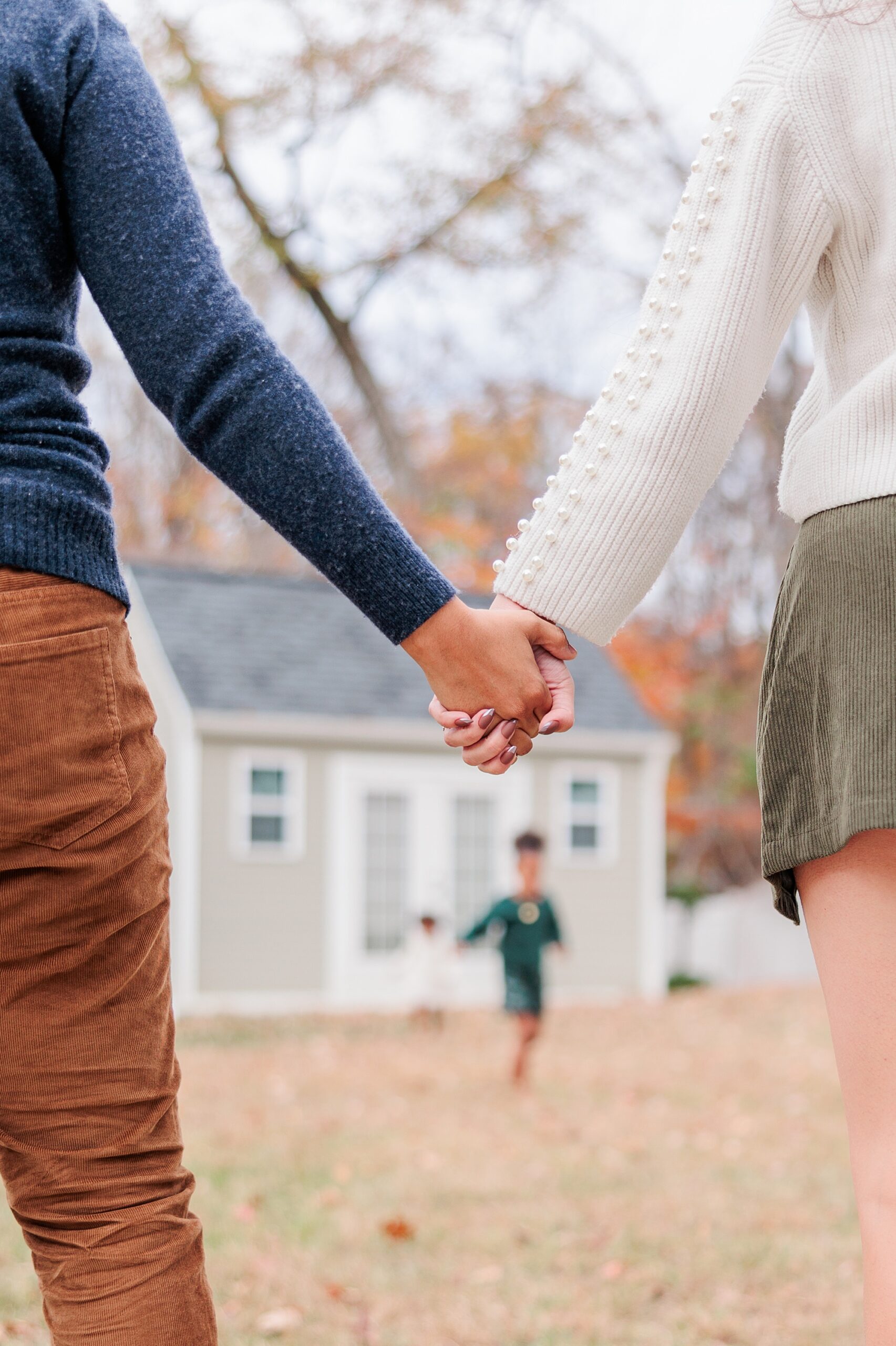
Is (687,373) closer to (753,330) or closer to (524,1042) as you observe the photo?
(753,330)

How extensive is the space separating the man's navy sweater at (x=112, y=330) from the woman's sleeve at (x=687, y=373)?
0.94 feet

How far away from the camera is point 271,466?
5.47ft

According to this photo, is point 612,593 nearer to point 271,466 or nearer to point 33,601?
point 271,466

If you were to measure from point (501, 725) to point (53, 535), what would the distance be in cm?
72

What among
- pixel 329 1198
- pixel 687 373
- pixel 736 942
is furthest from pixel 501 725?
pixel 736 942

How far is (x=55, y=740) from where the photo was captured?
1.55 metres

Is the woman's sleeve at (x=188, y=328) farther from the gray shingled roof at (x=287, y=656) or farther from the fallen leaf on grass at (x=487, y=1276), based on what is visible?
the gray shingled roof at (x=287, y=656)

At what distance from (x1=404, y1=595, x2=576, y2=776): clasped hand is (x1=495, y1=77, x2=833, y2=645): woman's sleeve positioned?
6 cm

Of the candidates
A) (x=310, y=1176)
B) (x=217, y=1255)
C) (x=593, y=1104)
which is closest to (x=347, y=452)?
(x=217, y=1255)

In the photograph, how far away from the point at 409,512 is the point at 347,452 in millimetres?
15700

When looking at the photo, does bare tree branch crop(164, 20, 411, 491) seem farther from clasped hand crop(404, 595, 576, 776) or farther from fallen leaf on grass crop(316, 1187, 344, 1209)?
clasped hand crop(404, 595, 576, 776)

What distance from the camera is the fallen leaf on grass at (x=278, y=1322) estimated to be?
338cm

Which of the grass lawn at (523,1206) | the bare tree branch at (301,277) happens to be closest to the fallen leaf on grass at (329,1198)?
the grass lawn at (523,1206)

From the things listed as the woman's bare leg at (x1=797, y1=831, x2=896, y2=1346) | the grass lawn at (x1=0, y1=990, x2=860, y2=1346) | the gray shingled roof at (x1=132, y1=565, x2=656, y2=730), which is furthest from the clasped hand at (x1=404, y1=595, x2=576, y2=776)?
the gray shingled roof at (x1=132, y1=565, x2=656, y2=730)
